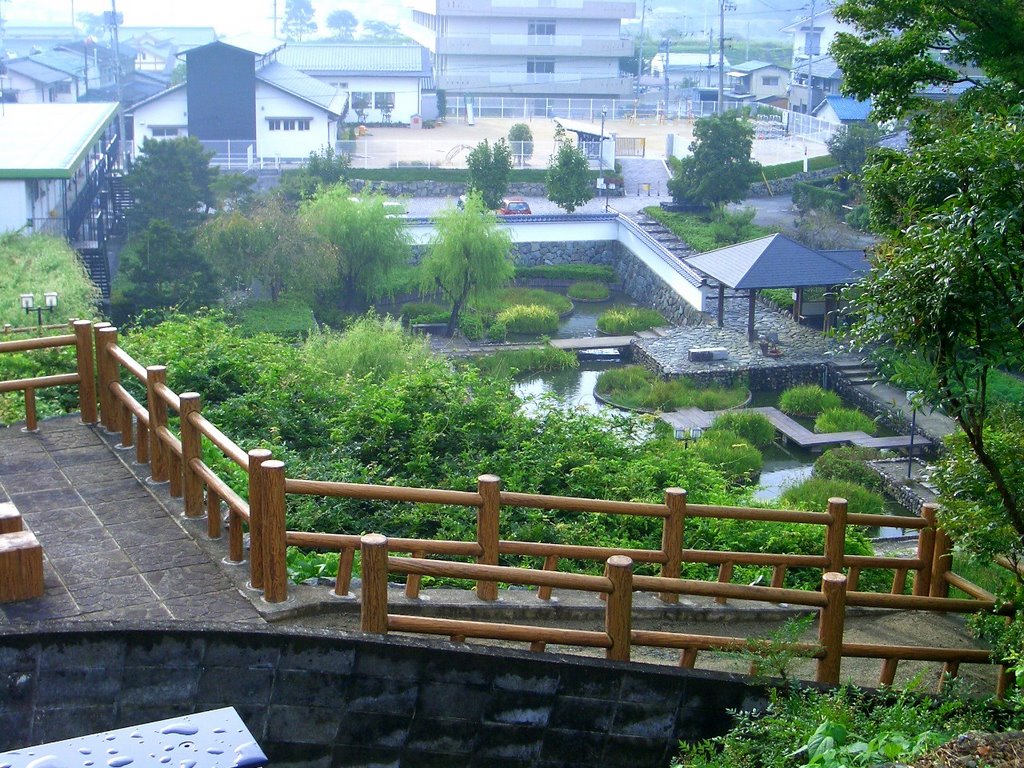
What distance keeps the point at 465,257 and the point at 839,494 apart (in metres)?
14.5

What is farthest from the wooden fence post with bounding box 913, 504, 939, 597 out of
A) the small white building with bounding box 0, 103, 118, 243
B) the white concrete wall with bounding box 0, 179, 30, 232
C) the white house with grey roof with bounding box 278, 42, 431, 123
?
the white house with grey roof with bounding box 278, 42, 431, 123

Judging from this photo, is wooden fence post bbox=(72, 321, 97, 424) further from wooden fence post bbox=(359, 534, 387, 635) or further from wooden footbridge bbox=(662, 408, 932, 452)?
wooden footbridge bbox=(662, 408, 932, 452)

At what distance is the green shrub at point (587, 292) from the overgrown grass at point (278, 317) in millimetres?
8418

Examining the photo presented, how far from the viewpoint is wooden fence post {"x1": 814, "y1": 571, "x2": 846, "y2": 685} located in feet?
18.2

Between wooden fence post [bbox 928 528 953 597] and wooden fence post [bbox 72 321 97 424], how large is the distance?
5.71 metres

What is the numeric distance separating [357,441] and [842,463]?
480 inches

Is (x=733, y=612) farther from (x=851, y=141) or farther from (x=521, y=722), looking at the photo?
(x=851, y=141)

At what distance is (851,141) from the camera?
39.5 meters

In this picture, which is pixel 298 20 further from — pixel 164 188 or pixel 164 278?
pixel 164 278

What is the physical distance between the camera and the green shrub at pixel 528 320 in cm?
2958

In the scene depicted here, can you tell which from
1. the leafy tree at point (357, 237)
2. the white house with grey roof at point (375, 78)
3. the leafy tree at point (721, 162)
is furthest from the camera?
the white house with grey roof at point (375, 78)

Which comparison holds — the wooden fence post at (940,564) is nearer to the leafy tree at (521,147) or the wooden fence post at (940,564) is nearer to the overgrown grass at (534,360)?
the overgrown grass at (534,360)

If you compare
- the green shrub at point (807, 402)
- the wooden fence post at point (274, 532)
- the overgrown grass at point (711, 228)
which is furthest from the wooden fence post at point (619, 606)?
the overgrown grass at point (711, 228)

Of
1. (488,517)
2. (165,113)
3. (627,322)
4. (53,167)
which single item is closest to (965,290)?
(488,517)
